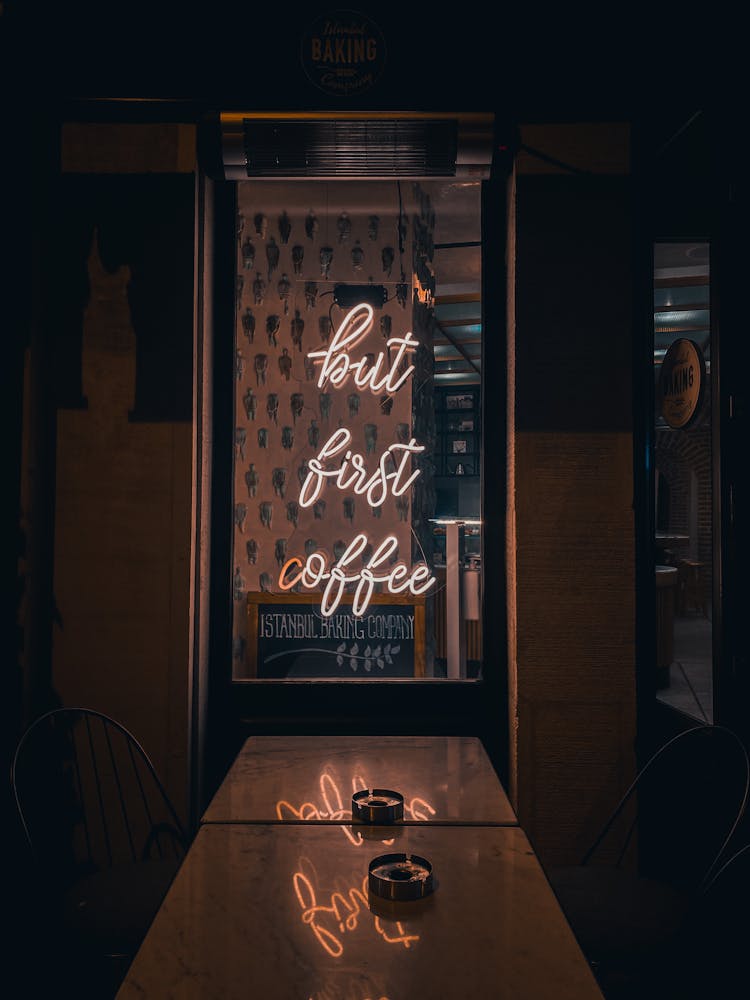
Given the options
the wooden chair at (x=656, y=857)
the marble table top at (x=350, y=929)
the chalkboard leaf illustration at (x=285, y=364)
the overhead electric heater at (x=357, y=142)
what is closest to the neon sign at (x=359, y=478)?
the chalkboard leaf illustration at (x=285, y=364)

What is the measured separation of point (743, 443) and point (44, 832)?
3326mm

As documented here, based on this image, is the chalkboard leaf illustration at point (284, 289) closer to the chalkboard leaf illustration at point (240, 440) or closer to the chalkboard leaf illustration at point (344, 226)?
the chalkboard leaf illustration at point (344, 226)

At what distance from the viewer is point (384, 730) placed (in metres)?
3.45

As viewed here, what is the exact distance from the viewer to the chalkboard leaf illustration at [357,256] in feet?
11.8

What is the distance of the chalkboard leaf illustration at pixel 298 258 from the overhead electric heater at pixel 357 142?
365 millimetres

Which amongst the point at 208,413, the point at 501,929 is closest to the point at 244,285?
the point at 208,413

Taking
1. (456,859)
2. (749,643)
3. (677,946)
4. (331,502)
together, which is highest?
(331,502)

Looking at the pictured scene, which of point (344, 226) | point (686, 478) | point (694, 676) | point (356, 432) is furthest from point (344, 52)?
point (694, 676)

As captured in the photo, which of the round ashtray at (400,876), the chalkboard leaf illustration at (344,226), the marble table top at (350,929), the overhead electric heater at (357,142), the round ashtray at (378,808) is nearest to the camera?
the marble table top at (350,929)

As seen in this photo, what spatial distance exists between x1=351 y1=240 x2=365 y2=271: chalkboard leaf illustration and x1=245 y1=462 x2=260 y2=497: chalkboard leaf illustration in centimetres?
108

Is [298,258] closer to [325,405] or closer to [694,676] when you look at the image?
[325,405]

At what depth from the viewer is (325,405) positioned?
3.57 m

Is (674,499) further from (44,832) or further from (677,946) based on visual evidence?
(44,832)

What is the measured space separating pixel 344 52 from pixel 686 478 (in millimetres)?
2584
